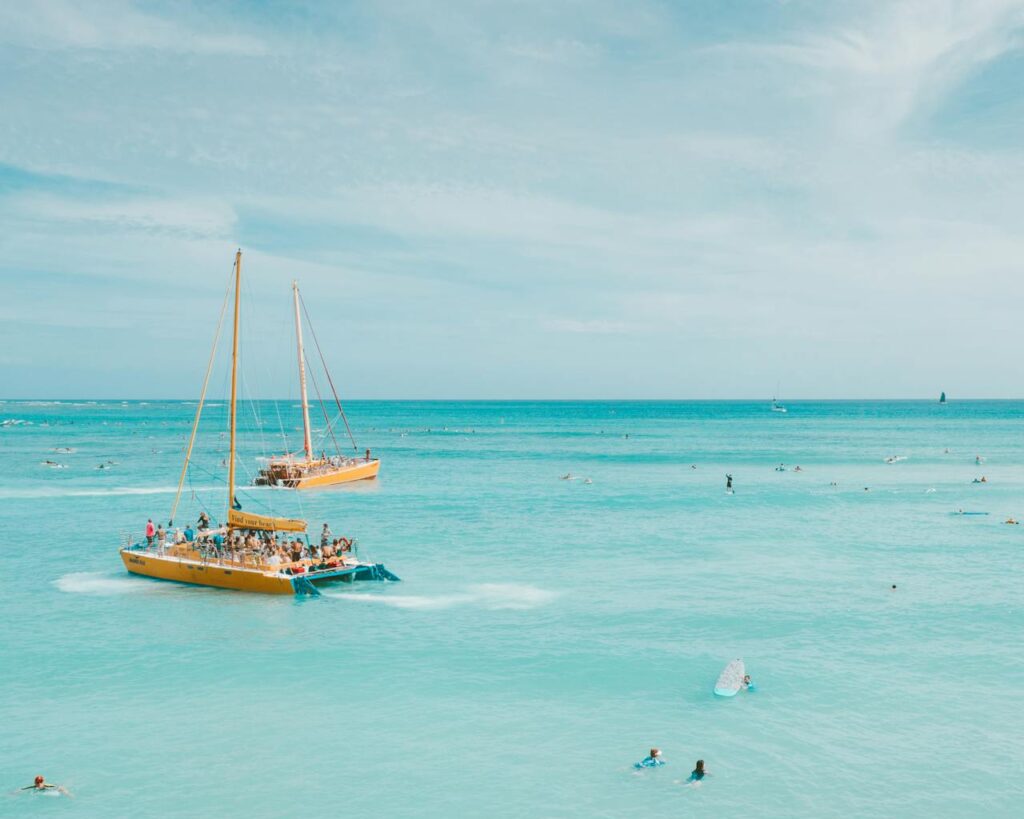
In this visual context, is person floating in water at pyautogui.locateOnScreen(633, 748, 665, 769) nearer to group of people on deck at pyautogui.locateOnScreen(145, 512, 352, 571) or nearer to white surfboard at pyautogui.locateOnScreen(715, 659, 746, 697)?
white surfboard at pyautogui.locateOnScreen(715, 659, 746, 697)

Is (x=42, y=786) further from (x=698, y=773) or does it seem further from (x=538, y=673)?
(x=698, y=773)

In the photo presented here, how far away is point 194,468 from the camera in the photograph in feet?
345

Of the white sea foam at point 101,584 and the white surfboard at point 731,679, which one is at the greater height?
the white surfboard at point 731,679

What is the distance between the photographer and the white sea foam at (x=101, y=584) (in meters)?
39.7

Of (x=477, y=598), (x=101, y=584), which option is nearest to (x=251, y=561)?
(x=101, y=584)

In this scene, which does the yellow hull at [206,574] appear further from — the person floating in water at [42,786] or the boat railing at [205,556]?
the person floating in water at [42,786]

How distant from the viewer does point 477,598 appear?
38.1 meters

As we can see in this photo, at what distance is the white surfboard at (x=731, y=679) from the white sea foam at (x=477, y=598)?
10.6 metres

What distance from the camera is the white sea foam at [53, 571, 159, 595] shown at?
39656 millimetres

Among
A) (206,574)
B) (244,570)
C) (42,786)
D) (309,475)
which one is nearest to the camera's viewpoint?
(42,786)

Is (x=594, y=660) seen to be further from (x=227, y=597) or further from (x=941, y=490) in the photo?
(x=941, y=490)

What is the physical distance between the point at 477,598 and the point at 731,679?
13.6 m

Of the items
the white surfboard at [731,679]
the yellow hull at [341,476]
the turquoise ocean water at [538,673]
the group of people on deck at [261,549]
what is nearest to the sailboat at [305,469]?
the yellow hull at [341,476]

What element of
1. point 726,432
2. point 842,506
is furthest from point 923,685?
point 726,432
